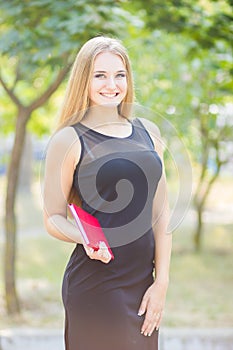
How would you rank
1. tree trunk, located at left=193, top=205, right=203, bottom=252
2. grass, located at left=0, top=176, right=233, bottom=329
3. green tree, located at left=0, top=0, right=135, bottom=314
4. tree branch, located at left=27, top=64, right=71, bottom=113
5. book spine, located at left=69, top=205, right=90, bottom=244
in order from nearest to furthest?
book spine, located at left=69, top=205, right=90, bottom=244 < green tree, located at left=0, top=0, right=135, bottom=314 < tree branch, located at left=27, top=64, right=71, bottom=113 < grass, located at left=0, top=176, right=233, bottom=329 < tree trunk, located at left=193, top=205, right=203, bottom=252

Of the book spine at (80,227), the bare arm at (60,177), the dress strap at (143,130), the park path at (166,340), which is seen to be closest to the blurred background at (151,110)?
the dress strap at (143,130)

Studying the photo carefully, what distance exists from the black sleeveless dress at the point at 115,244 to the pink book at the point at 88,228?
0.25ft

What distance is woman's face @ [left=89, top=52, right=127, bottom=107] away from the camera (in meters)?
2.02

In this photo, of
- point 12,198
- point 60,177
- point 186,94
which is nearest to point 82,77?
point 60,177

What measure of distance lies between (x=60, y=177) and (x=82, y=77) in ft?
1.03

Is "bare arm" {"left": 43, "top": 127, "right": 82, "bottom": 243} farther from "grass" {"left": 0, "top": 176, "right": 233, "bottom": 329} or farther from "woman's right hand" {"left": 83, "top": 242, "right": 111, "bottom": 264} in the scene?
"grass" {"left": 0, "top": 176, "right": 233, "bottom": 329}

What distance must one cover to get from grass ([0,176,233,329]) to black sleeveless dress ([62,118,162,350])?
8.02 ft

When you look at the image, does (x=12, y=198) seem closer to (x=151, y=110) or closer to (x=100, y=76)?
(x=151, y=110)

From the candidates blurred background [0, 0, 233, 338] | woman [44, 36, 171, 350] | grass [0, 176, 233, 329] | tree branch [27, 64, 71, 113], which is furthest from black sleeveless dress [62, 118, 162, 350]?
grass [0, 176, 233, 329]

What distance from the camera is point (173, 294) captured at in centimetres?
591

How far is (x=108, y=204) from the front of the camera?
2.01 metres

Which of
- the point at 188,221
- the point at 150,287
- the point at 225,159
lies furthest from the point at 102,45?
the point at 188,221

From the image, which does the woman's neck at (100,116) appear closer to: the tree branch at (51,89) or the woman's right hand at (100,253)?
the woman's right hand at (100,253)

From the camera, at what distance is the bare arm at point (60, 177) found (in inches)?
78.4
